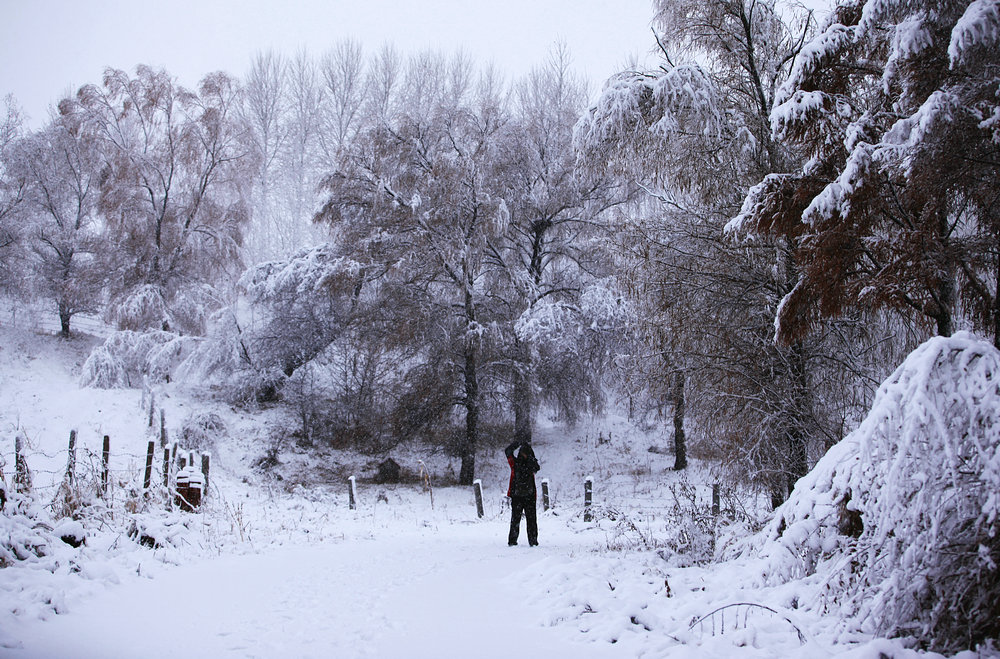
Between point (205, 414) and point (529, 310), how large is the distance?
1089 centimetres

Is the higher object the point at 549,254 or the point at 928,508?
the point at 549,254

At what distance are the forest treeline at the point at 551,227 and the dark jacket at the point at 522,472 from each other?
398mm

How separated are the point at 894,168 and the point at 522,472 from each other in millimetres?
5530

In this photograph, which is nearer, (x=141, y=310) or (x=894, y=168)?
(x=894, y=168)

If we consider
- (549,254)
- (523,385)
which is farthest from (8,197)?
(549,254)

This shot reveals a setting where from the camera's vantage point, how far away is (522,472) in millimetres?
8039

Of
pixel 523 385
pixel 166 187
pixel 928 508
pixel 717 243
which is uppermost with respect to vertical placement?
pixel 166 187

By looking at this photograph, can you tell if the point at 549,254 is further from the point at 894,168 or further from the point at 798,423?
the point at 894,168

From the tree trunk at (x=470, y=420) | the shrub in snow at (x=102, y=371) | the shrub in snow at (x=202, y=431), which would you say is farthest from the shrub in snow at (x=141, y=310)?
the tree trunk at (x=470, y=420)

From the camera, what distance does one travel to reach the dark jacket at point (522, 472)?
26.2 feet

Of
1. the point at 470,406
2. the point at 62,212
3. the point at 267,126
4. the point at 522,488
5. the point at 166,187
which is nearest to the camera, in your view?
the point at 522,488

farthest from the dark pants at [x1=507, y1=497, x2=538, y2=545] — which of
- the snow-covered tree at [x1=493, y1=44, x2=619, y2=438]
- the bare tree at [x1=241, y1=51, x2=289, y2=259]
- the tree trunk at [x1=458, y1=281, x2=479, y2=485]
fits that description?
the bare tree at [x1=241, y1=51, x2=289, y2=259]

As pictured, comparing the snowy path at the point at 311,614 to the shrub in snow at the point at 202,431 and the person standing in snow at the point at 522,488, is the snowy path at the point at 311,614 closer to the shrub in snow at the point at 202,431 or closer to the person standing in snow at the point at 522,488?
the person standing in snow at the point at 522,488

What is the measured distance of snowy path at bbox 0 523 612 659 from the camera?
3.81m
